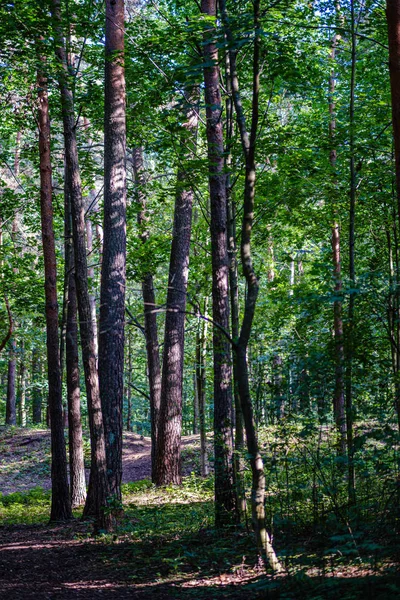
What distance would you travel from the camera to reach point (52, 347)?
37.1 ft

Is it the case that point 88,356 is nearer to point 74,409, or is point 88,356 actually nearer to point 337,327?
point 74,409

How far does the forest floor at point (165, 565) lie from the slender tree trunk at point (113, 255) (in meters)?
1.15

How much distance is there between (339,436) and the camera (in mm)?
7078

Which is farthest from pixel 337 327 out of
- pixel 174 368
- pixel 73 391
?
pixel 73 391

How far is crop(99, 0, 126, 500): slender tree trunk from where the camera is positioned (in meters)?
9.17

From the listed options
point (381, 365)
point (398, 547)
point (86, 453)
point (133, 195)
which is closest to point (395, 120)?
point (381, 365)

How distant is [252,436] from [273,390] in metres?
1.03

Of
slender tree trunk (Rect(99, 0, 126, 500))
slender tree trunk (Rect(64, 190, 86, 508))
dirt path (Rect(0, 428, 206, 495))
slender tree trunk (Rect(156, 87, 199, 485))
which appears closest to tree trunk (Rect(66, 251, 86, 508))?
slender tree trunk (Rect(64, 190, 86, 508))

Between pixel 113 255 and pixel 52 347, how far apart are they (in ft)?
9.81

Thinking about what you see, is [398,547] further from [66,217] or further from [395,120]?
[66,217]

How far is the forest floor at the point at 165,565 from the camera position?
4.56 meters

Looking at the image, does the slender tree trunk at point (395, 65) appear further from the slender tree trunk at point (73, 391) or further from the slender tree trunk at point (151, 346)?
the slender tree trunk at point (151, 346)

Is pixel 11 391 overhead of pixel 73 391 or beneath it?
beneath

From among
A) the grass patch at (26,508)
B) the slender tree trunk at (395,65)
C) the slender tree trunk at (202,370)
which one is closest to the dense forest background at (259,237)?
the slender tree trunk at (395,65)
